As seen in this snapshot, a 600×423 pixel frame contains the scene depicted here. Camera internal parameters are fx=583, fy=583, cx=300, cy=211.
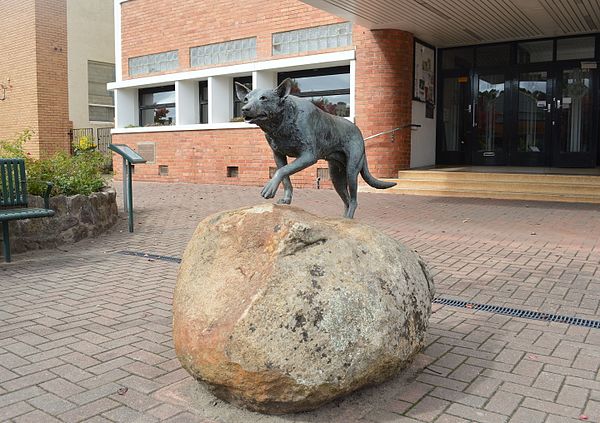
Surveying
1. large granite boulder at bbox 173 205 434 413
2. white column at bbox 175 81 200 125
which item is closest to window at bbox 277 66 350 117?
white column at bbox 175 81 200 125

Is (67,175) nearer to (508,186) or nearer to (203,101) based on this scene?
(508,186)

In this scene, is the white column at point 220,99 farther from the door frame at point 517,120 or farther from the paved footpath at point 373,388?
the paved footpath at point 373,388

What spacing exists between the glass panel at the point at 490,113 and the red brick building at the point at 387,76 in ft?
0.09

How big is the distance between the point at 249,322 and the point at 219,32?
1556cm

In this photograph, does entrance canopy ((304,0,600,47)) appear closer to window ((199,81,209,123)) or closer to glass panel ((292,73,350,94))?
glass panel ((292,73,350,94))

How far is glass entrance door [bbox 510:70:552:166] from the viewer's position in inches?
600

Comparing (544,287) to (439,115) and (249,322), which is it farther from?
(439,115)

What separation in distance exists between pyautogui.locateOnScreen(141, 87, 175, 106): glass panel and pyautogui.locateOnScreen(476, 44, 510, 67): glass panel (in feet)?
32.4

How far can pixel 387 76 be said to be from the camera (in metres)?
14.1

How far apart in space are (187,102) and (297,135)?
14.8m

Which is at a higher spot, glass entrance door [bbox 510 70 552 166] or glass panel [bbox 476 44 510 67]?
glass panel [bbox 476 44 510 67]

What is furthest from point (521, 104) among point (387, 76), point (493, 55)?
point (387, 76)

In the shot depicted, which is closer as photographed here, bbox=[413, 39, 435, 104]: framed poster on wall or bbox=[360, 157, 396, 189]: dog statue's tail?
bbox=[360, 157, 396, 189]: dog statue's tail

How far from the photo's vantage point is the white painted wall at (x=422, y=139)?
50.0 ft
